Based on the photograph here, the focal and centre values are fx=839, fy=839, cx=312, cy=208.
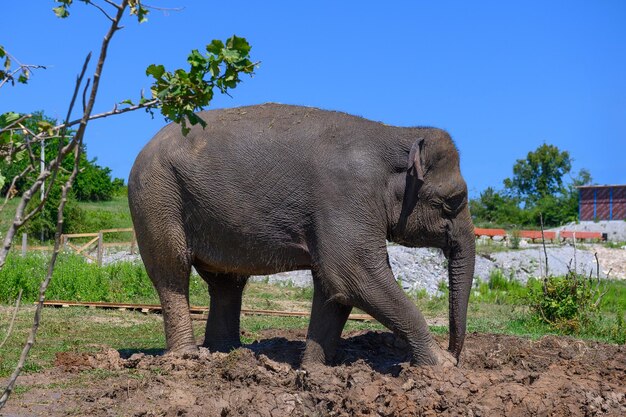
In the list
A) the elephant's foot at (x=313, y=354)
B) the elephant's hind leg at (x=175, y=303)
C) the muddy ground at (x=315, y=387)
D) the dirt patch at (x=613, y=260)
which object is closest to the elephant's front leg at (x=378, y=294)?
the muddy ground at (x=315, y=387)

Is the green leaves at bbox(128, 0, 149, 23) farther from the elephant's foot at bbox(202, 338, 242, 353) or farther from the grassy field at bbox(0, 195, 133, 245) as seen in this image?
the grassy field at bbox(0, 195, 133, 245)

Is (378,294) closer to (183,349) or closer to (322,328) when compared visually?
(322,328)

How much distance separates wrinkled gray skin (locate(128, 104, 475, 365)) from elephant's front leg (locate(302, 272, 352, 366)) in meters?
0.01

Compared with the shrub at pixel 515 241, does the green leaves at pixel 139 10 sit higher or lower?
lower

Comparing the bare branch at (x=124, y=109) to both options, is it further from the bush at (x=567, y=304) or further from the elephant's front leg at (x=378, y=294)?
the bush at (x=567, y=304)

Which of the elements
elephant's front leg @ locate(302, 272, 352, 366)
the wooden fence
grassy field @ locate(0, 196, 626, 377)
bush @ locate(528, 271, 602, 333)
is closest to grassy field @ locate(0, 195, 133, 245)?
the wooden fence

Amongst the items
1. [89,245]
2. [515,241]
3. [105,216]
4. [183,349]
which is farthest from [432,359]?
[105,216]

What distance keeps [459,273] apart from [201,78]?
4677 millimetres

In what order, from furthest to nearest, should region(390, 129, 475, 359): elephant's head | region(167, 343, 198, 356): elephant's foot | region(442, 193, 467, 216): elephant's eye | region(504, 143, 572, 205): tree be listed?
region(504, 143, 572, 205): tree, region(167, 343, 198, 356): elephant's foot, region(442, 193, 467, 216): elephant's eye, region(390, 129, 475, 359): elephant's head

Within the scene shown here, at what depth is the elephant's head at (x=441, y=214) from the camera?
8219 mm

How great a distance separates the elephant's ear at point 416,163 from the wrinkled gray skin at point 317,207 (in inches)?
0.5

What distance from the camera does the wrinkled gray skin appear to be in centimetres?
794

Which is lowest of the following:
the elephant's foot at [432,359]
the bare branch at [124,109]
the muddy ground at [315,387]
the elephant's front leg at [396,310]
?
the muddy ground at [315,387]

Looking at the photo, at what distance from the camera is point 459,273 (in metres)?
8.28
